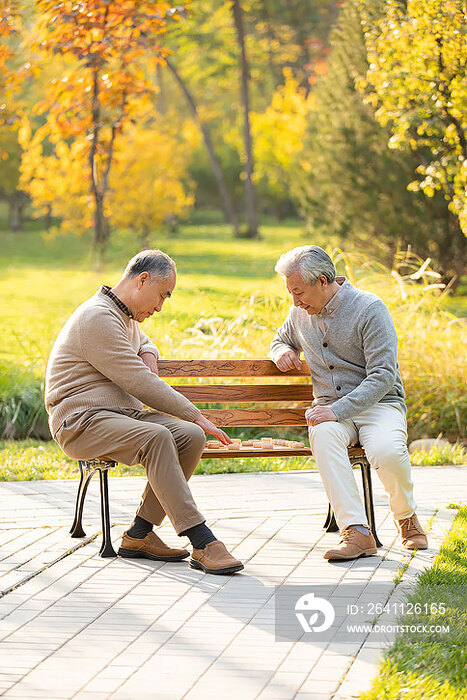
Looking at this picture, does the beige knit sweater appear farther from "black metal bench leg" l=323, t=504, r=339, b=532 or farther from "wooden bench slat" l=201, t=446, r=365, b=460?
"black metal bench leg" l=323, t=504, r=339, b=532

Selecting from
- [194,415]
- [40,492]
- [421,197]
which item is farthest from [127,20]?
[421,197]

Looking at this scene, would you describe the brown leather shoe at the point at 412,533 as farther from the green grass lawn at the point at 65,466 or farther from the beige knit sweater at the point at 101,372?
the green grass lawn at the point at 65,466

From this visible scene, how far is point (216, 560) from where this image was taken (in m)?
4.02

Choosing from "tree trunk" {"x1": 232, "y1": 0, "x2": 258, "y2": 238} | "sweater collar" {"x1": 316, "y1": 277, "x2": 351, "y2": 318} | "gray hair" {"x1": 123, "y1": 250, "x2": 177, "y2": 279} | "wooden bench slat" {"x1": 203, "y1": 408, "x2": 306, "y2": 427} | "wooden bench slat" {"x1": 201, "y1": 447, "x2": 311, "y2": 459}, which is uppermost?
"tree trunk" {"x1": 232, "y1": 0, "x2": 258, "y2": 238}

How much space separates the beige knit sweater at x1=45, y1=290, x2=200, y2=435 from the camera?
421 centimetres

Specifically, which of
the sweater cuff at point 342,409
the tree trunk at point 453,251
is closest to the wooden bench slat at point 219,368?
the sweater cuff at point 342,409

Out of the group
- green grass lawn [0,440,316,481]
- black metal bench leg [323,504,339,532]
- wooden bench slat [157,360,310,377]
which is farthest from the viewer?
green grass lawn [0,440,316,481]

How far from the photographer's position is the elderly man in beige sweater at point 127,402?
13.6 ft

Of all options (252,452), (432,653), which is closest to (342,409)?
(252,452)

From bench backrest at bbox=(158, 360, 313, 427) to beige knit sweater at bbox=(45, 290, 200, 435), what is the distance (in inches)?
25.8

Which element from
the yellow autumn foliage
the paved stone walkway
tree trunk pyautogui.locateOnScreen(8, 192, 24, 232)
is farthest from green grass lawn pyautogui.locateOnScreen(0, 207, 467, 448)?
tree trunk pyautogui.locateOnScreen(8, 192, 24, 232)

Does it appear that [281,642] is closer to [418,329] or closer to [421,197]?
[418,329]

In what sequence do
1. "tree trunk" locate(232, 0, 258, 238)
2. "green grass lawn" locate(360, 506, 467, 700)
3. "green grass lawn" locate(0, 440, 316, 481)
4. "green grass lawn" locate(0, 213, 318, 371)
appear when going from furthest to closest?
→ "tree trunk" locate(232, 0, 258, 238) → "green grass lawn" locate(0, 213, 318, 371) → "green grass lawn" locate(0, 440, 316, 481) → "green grass lawn" locate(360, 506, 467, 700)

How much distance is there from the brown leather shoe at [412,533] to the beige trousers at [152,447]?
3.03ft
